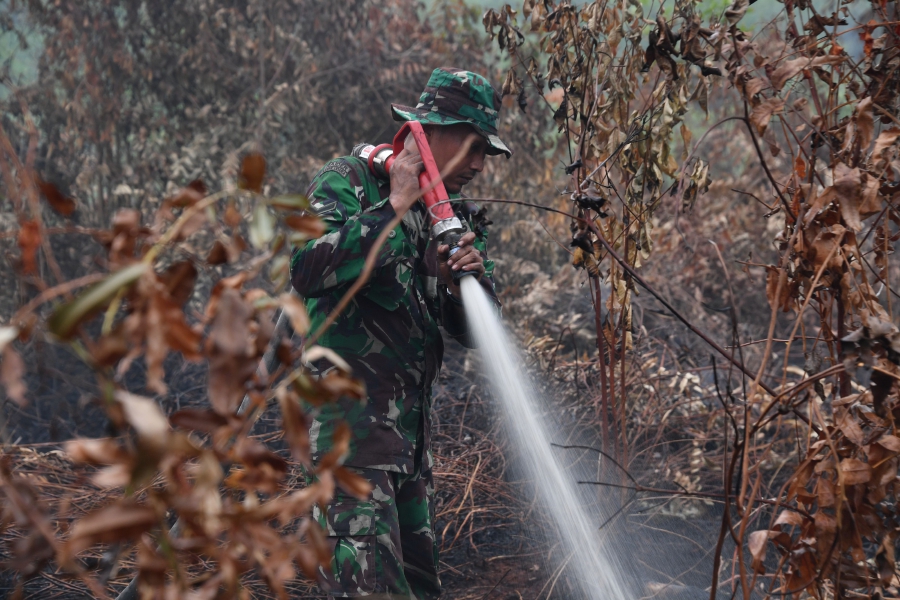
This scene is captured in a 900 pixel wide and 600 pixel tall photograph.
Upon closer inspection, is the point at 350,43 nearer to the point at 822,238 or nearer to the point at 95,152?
the point at 95,152

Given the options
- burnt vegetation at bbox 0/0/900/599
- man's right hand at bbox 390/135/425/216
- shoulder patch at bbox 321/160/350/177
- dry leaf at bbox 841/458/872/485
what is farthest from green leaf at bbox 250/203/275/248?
shoulder patch at bbox 321/160/350/177

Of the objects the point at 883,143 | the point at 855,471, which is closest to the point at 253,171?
the point at 855,471

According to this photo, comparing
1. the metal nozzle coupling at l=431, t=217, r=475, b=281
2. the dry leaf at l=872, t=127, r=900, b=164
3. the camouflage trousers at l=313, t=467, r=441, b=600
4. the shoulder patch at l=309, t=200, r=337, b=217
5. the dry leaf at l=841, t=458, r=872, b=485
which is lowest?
the camouflage trousers at l=313, t=467, r=441, b=600

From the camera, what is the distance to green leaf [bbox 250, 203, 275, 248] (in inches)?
32.5

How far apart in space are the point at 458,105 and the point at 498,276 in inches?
143

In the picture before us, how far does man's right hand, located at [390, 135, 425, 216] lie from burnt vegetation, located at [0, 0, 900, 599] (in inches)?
11.5

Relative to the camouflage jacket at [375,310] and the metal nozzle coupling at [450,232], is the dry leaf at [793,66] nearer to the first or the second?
the metal nozzle coupling at [450,232]

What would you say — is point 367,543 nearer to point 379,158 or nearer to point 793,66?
point 379,158

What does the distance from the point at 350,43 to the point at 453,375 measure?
318 centimetres

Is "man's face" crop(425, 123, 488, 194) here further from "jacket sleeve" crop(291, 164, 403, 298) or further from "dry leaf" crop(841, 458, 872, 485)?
"dry leaf" crop(841, 458, 872, 485)

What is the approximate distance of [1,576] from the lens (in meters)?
3.05

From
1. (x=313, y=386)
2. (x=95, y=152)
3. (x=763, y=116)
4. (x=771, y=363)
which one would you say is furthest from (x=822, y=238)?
(x=95, y=152)

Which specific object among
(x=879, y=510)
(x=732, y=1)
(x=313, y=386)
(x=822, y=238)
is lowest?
(x=879, y=510)

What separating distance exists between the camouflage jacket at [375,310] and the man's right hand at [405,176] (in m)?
0.05
